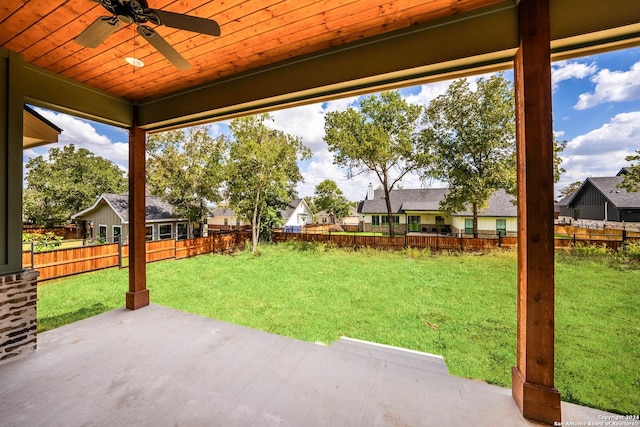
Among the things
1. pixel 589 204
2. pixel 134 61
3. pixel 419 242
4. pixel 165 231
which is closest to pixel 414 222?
pixel 419 242

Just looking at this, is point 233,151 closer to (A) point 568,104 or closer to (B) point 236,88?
(B) point 236,88

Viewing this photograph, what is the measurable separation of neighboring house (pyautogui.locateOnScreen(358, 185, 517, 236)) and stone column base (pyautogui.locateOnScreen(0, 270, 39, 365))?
39.2 ft

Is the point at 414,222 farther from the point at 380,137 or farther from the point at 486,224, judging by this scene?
the point at 380,137

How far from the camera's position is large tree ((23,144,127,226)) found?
44.5ft

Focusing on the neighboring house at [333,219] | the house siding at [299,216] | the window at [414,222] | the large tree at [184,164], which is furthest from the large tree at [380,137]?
the neighboring house at [333,219]

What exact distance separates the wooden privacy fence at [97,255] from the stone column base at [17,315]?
3182 mm

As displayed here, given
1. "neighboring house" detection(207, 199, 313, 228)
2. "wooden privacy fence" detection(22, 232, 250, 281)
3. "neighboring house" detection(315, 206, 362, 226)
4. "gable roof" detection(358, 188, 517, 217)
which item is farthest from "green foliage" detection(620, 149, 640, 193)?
"neighboring house" detection(315, 206, 362, 226)

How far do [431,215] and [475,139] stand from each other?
22.4 ft

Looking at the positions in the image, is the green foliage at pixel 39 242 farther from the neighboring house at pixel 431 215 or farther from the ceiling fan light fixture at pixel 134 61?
the neighboring house at pixel 431 215

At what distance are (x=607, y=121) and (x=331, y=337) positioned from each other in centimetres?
533

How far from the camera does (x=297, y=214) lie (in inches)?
935

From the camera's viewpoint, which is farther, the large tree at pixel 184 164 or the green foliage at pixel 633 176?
the large tree at pixel 184 164

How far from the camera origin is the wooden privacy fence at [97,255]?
18.0ft

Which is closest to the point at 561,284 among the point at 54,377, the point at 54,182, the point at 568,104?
the point at 568,104
